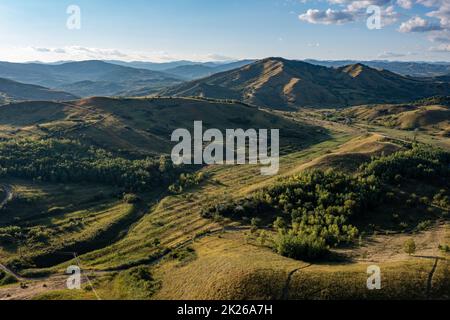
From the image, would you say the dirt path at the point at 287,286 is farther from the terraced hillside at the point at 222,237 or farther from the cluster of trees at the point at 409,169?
the cluster of trees at the point at 409,169

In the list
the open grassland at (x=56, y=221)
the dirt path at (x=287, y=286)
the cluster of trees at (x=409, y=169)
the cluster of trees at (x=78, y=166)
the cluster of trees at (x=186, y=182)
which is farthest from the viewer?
the cluster of trees at (x=78, y=166)

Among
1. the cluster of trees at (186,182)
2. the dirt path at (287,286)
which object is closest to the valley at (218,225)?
the dirt path at (287,286)

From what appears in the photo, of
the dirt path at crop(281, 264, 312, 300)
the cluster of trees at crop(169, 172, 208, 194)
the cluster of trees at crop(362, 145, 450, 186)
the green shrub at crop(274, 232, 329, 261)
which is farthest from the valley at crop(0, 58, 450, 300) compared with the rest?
the cluster of trees at crop(169, 172, 208, 194)

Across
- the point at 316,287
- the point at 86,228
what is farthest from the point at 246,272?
the point at 86,228

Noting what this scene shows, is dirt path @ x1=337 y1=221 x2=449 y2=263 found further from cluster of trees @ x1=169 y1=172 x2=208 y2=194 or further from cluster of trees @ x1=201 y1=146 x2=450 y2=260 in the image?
cluster of trees @ x1=169 y1=172 x2=208 y2=194

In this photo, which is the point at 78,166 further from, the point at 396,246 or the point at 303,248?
the point at 396,246
